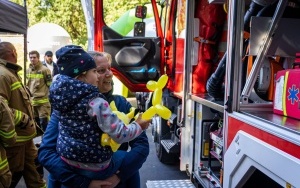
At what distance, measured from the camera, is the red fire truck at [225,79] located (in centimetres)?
182

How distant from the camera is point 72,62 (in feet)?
5.56

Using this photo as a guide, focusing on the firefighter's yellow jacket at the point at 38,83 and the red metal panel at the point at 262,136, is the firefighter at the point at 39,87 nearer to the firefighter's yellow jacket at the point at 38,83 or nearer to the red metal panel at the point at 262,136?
the firefighter's yellow jacket at the point at 38,83

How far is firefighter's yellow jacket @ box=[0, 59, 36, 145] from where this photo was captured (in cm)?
331

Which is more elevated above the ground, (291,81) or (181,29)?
(181,29)

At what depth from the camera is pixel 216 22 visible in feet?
12.0

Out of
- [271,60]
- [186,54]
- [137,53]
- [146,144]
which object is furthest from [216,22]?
[146,144]

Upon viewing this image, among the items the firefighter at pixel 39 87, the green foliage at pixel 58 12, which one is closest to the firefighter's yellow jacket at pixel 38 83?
the firefighter at pixel 39 87

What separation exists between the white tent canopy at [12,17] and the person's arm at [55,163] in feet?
10.8

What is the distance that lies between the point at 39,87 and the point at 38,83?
0.26 ft

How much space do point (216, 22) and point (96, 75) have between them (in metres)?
2.22

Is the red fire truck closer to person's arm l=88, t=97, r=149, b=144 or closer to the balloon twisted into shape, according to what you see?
the balloon twisted into shape

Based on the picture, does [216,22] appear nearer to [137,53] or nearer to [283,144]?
[137,53]

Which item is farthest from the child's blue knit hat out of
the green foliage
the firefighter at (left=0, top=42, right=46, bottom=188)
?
the green foliage

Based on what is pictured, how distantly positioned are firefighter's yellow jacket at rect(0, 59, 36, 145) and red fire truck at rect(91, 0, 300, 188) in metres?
1.56
